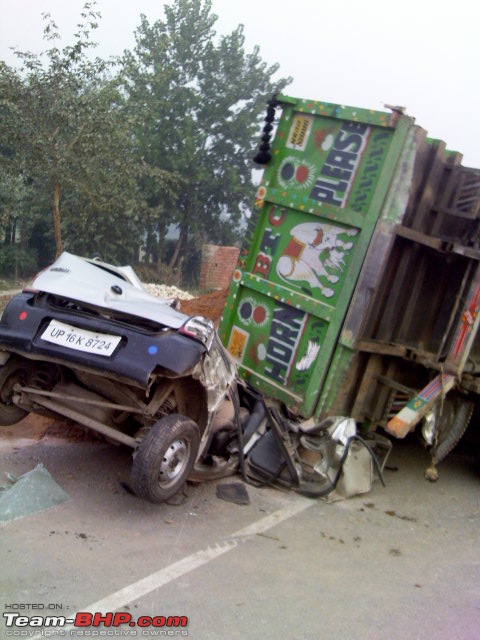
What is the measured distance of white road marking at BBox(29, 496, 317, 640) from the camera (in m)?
2.97

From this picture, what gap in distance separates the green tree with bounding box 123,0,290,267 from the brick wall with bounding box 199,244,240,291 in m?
2.40

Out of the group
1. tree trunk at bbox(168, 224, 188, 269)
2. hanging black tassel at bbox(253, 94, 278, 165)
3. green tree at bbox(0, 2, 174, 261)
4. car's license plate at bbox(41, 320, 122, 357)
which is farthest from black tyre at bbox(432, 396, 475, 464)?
tree trunk at bbox(168, 224, 188, 269)

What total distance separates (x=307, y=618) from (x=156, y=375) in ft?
→ 4.93

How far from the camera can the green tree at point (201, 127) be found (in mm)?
18594

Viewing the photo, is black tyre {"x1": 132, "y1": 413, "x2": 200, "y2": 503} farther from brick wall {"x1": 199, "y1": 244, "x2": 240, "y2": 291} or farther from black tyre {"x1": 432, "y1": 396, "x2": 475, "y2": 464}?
brick wall {"x1": 199, "y1": 244, "x2": 240, "y2": 291}

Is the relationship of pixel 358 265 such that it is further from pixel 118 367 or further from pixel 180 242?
pixel 180 242

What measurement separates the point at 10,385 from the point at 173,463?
1.31 meters

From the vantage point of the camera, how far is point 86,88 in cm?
1108

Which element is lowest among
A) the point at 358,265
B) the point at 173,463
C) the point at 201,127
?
the point at 173,463

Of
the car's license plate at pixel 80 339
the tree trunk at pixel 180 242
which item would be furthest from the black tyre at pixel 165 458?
the tree trunk at pixel 180 242

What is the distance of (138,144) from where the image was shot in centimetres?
1355

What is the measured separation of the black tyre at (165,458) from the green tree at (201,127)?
14.5 metres

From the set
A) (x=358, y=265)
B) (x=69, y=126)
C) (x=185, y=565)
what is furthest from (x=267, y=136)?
(x=69, y=126)

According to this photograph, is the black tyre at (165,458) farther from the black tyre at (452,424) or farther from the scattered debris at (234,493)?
the black tyre at (452,424)
